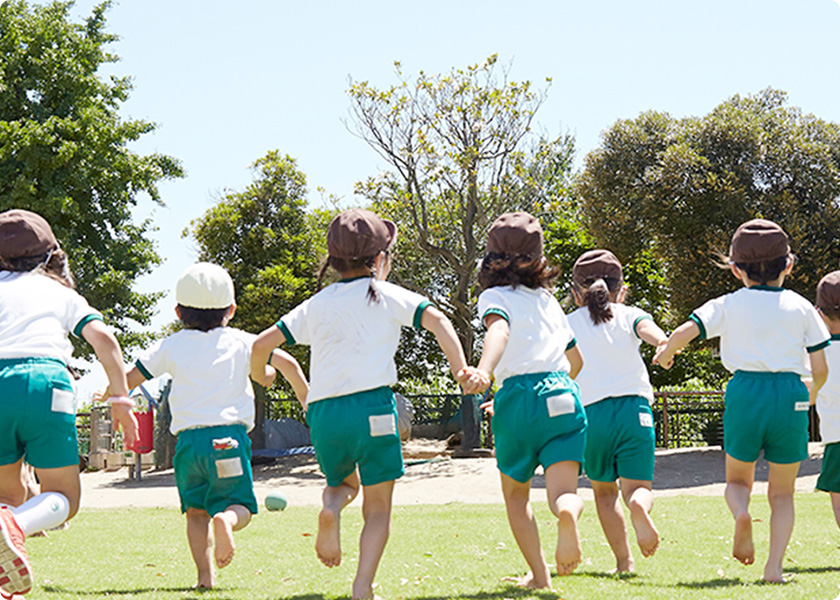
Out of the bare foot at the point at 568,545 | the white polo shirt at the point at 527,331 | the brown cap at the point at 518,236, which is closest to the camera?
the bare foot at the point at 568,545

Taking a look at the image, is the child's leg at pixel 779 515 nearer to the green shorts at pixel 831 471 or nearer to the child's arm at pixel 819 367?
the child's arm at pixel 819 367

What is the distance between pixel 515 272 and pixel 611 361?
103 centimetres

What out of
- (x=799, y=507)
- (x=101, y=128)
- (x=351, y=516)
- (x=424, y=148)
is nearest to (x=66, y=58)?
(x=101, y=128)

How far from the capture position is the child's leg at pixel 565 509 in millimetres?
4133

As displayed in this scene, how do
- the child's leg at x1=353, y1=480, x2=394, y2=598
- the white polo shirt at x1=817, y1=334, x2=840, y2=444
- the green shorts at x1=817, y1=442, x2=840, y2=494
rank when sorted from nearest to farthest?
the child's leg at x1=353, y1=480, x2=394, y2=598 → the green shorts at x1=817, y1=442, x2=840, y2=494 → the white polo shirt at x1=817, y1=334, x2=840, y2=444

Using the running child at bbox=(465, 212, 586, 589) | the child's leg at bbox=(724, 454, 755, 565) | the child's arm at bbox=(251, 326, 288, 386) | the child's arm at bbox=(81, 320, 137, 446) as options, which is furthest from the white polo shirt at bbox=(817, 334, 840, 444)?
the child's arm at bbox=(81, 320, 137, 446)

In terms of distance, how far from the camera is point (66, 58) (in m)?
25.1

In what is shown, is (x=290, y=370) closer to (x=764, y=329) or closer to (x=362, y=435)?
(x=362, y=435)

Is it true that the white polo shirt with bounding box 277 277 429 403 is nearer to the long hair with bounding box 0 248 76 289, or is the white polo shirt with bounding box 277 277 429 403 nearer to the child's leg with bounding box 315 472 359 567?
the child's leg with bounding box 315 472 359 567

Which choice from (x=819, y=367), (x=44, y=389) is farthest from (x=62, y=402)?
(x=819, y=367)

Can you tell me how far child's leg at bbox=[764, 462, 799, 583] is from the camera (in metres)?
4.96

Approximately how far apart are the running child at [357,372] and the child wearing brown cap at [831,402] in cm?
313

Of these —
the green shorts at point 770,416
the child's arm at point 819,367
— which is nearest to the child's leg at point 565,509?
the green shorts at point 770,416

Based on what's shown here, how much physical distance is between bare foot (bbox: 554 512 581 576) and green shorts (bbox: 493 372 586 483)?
0.42m
